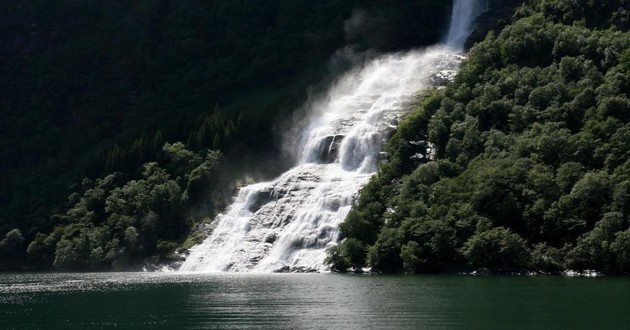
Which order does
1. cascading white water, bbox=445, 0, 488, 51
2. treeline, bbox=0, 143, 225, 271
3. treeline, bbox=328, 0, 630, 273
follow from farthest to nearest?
cascading white water, bbox=445, 0, 488, 51, treeline, bbox=0, 143, 225, 271, treeline, bbox=328, 0, 630, 273

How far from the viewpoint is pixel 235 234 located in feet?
432

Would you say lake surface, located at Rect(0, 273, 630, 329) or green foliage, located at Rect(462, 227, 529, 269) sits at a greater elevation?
lake surface, located at Rect(0, 273, 630, 329)

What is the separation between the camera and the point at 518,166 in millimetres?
107062

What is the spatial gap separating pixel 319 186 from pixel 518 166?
109ft

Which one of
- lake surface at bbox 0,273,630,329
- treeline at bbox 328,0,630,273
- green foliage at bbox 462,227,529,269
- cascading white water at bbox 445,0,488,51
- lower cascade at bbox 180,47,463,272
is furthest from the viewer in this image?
cascading white water at bbox 445,0,488,51

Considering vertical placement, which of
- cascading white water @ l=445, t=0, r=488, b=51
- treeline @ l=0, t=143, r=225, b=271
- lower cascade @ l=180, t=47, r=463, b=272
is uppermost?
cascading white water @ l=445, t=0, r=488, b=51

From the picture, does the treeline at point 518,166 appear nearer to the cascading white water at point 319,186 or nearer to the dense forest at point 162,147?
the cascading white water at point 319,186

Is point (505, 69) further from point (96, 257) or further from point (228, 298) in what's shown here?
point (228, 298)

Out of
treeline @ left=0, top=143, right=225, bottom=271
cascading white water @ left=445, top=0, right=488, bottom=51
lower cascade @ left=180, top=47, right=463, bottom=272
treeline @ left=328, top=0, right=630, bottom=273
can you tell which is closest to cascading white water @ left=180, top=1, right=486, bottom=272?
lower cascade @ left=180, top=47, right=463, bottom=272

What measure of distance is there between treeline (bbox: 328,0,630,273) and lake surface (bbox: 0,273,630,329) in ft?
30.8

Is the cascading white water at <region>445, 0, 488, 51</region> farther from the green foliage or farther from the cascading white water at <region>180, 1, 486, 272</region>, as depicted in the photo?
the green foliage

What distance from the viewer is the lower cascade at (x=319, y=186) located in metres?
121

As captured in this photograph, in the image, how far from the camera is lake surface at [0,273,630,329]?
55344 millimetres

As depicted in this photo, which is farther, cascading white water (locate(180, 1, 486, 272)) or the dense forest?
→ the dense forest
